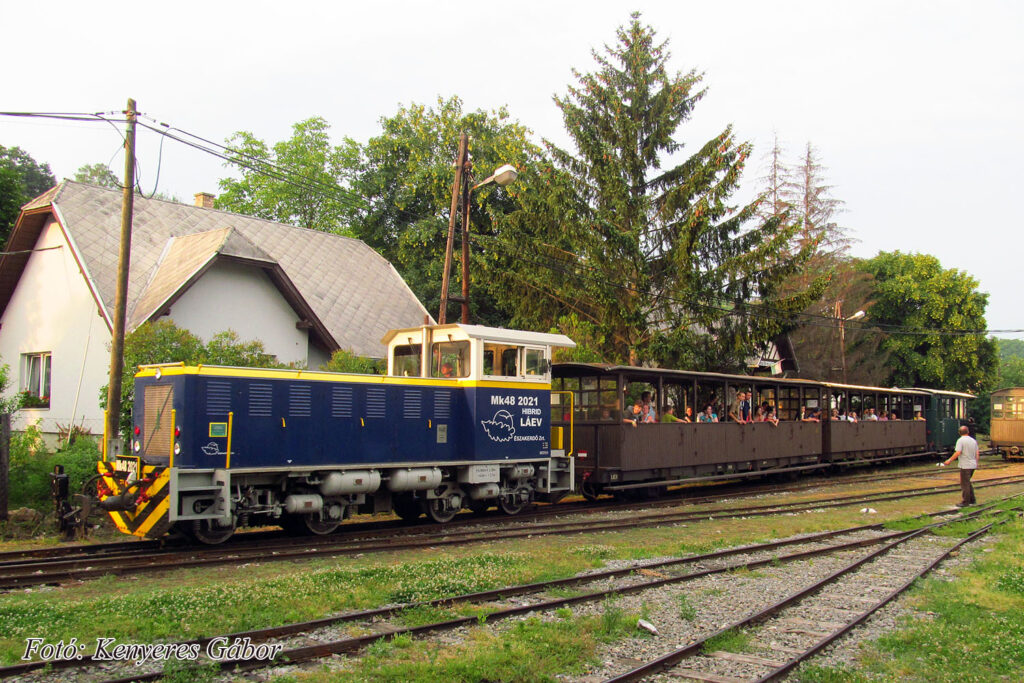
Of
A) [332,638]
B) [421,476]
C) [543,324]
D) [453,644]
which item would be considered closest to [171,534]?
[421,476]

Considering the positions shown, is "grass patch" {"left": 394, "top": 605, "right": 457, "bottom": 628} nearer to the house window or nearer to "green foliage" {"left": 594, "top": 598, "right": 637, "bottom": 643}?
"green foliage" {"left": 594, "top": 598, "right": 637, "bottom": 643}

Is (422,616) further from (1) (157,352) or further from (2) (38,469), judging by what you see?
(1) (157,352)

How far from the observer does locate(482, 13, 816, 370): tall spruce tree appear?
23.8 meters

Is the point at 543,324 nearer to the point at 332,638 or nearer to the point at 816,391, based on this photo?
the point at 816,391

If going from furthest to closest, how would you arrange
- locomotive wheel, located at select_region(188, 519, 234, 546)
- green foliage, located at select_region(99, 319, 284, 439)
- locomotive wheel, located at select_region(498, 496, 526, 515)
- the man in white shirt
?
green foliage, located at select_region(99, 319, 284, 439) < the man in white shirt < locomotive wheel, located at select_region(498, 496, 526, 515) < locomotive wheel, located at select_region(188, 519, 234, 546)

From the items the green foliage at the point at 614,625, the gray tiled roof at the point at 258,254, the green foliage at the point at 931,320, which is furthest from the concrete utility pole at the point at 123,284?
the green foliage at the point at 931,320

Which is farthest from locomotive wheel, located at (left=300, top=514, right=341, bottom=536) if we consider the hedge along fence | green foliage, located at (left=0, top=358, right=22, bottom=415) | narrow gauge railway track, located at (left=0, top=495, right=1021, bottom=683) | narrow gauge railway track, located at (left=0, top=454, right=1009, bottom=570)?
green foliage, located at (left=0, top=358, right=22, bottom=415)

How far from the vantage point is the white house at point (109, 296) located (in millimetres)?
19312

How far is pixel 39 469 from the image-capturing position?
14727 mm

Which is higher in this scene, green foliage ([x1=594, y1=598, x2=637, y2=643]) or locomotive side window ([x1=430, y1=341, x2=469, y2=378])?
locomotive side window ([x1=430, y1=341, x2=469, y2=378])

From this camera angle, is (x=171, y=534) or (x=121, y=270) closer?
(x=171, y=534)

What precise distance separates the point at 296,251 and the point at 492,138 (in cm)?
1256

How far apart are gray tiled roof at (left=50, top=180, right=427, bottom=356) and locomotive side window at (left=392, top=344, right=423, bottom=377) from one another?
298 inches

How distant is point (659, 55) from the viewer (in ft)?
85.0
